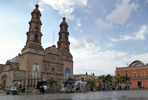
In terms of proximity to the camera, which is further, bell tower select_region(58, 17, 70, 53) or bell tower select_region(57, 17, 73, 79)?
bell tower select_region(58, 17, 70, 53)

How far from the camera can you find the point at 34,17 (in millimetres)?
42188

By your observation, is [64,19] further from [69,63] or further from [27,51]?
[27,51]

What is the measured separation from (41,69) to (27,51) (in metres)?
5.95

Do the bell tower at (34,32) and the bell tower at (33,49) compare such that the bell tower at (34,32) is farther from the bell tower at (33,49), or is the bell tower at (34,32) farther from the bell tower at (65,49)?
the bell tower at (65,49)

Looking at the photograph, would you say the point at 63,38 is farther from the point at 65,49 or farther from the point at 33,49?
the point at 33,49

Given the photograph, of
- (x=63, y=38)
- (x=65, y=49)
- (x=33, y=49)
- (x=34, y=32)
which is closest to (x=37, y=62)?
(x=33, y=49)

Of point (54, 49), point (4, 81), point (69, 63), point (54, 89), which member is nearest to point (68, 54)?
point (69, 63)

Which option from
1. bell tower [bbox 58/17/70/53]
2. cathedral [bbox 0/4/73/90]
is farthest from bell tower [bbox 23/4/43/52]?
bell tower [bbox 58/17/70/53]

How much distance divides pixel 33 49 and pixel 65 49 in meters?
12.4

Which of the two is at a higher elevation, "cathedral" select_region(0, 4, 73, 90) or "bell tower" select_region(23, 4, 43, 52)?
"bell tower" select_region(23, 4, 43, 52)

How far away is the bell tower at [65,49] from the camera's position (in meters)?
45.3

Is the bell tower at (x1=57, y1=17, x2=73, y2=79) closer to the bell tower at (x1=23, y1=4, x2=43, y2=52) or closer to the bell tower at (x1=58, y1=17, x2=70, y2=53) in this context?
the bell tower at (x1=58, y1=17, x2=70, y2=53)

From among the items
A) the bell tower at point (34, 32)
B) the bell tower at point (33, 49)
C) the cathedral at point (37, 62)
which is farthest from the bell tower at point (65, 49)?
the bell tower at point (34, 32)

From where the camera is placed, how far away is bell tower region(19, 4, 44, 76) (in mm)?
36188
